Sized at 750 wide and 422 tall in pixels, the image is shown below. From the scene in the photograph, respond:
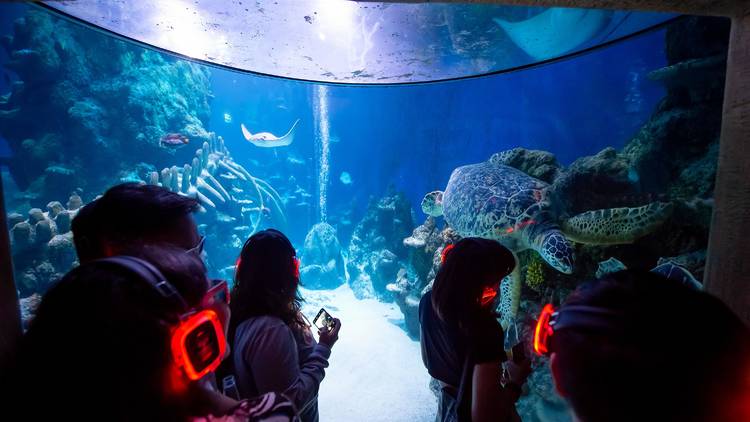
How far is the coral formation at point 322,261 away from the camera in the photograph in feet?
44.7

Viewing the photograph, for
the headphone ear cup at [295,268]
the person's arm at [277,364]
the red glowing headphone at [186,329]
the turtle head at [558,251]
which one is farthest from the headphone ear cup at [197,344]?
the turtle head at [558,251]

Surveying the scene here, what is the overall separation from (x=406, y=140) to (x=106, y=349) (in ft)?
A: 74.4

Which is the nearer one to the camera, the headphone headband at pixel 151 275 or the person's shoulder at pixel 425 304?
the headphone headband at pixel 151 275

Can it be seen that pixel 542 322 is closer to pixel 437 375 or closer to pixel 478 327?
pixel 478 327

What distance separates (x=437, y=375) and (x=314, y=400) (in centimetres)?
83

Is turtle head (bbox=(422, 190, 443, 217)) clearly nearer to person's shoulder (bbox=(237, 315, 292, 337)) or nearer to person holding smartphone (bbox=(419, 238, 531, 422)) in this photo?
person holding smartphone (bbox=(419, 238, 531, 422))

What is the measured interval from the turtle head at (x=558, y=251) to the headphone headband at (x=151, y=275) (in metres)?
3.66

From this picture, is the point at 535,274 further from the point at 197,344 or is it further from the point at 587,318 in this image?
the point at 197,344

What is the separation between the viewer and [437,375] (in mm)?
1927

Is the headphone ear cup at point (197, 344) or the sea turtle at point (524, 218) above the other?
the headphone ear cup at point (197, 344)

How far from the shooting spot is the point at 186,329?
2.83ft

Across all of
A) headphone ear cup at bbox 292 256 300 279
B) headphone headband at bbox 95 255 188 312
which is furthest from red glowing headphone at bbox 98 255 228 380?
headphone ear cup at bbox 292 256 300 279

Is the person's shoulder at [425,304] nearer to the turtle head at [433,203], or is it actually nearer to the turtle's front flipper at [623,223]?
the turtle's front flipper at [623,223]

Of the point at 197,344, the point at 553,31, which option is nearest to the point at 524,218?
the point at 553,31
